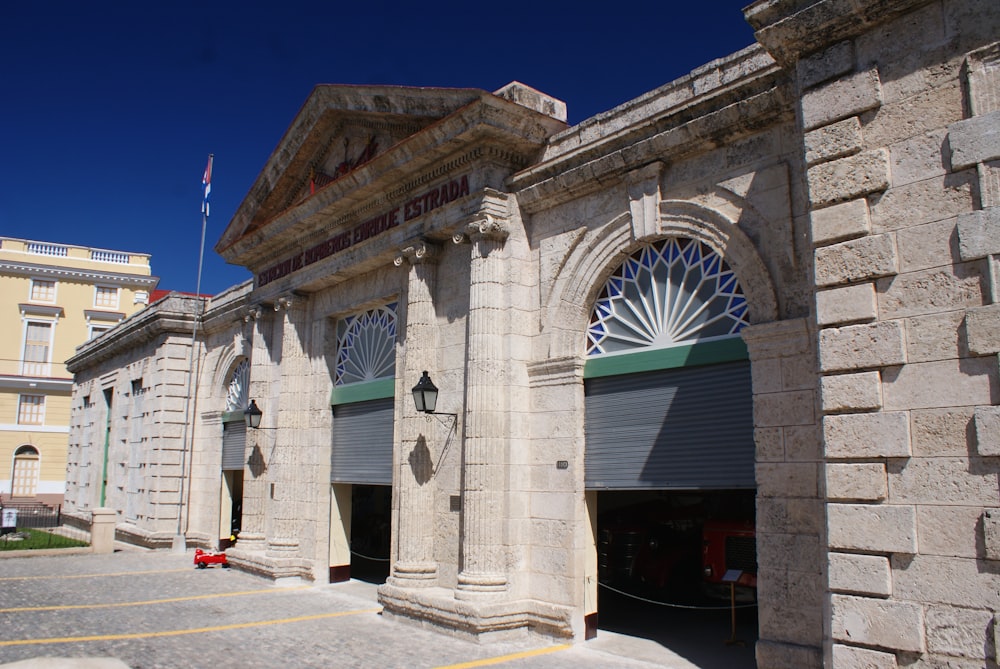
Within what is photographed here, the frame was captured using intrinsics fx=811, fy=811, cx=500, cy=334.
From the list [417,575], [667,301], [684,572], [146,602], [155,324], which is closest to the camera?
[667,301]

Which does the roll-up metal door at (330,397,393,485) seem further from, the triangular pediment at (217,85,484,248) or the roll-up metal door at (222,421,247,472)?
the roll-up metal door at (222,421,247,472)

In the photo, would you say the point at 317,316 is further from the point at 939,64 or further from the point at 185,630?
the point at 939,64

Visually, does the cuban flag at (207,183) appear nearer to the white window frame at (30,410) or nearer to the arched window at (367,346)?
the arched window at (367,346)

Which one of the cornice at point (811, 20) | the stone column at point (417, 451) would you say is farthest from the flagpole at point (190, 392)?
the cornice at point (811, 20)

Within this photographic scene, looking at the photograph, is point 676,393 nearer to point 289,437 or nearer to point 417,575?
point 417,575

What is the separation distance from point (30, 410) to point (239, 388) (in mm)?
25866

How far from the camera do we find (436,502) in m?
10.5

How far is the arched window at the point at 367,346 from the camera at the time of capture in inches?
500

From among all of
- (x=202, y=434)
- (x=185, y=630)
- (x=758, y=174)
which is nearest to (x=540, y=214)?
(x=758, y=174)

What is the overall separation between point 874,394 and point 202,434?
56.5 ft

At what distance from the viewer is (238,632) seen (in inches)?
384

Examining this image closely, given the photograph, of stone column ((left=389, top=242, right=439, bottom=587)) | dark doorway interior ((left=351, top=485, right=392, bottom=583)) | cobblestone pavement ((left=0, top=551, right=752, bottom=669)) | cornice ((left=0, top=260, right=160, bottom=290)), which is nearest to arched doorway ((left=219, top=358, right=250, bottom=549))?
dark doorway interior ((left=351, top=485, right=392, bottom=583))

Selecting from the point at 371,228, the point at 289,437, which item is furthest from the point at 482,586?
the point at 289,437

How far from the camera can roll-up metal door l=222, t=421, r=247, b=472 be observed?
1733 cm
